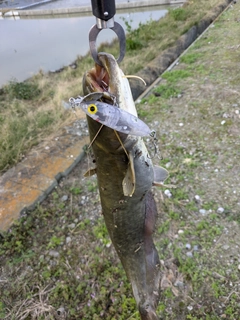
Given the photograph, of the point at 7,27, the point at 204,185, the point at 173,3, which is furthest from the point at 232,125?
the point at 173,3

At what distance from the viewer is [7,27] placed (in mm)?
13695

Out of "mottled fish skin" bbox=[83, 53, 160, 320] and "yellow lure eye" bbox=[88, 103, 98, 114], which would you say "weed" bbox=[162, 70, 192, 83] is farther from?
"yellow lure eye" bbox=[88, 103, 98, 114]

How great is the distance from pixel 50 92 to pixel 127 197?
22.1 ft

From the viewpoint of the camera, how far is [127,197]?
5.06 ft

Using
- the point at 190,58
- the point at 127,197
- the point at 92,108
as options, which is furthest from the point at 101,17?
the point at 190,58

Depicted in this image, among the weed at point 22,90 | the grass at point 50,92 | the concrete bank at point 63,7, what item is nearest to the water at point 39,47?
the grass at point 50,92

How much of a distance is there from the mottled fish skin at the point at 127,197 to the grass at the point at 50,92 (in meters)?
2.66

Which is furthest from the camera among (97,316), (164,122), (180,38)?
(180,38)

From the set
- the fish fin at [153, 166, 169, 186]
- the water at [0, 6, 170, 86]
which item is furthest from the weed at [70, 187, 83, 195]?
the water at [0, 6, 170, 86]

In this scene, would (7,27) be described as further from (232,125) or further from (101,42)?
(232,125)

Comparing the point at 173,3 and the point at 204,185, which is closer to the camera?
the point at 204,185

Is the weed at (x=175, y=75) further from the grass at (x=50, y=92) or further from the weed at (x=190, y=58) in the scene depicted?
the grass at (x=50, y=92)

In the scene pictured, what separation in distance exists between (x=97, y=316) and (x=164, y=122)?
295cm

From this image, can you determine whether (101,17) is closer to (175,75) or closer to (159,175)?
(159,175)
